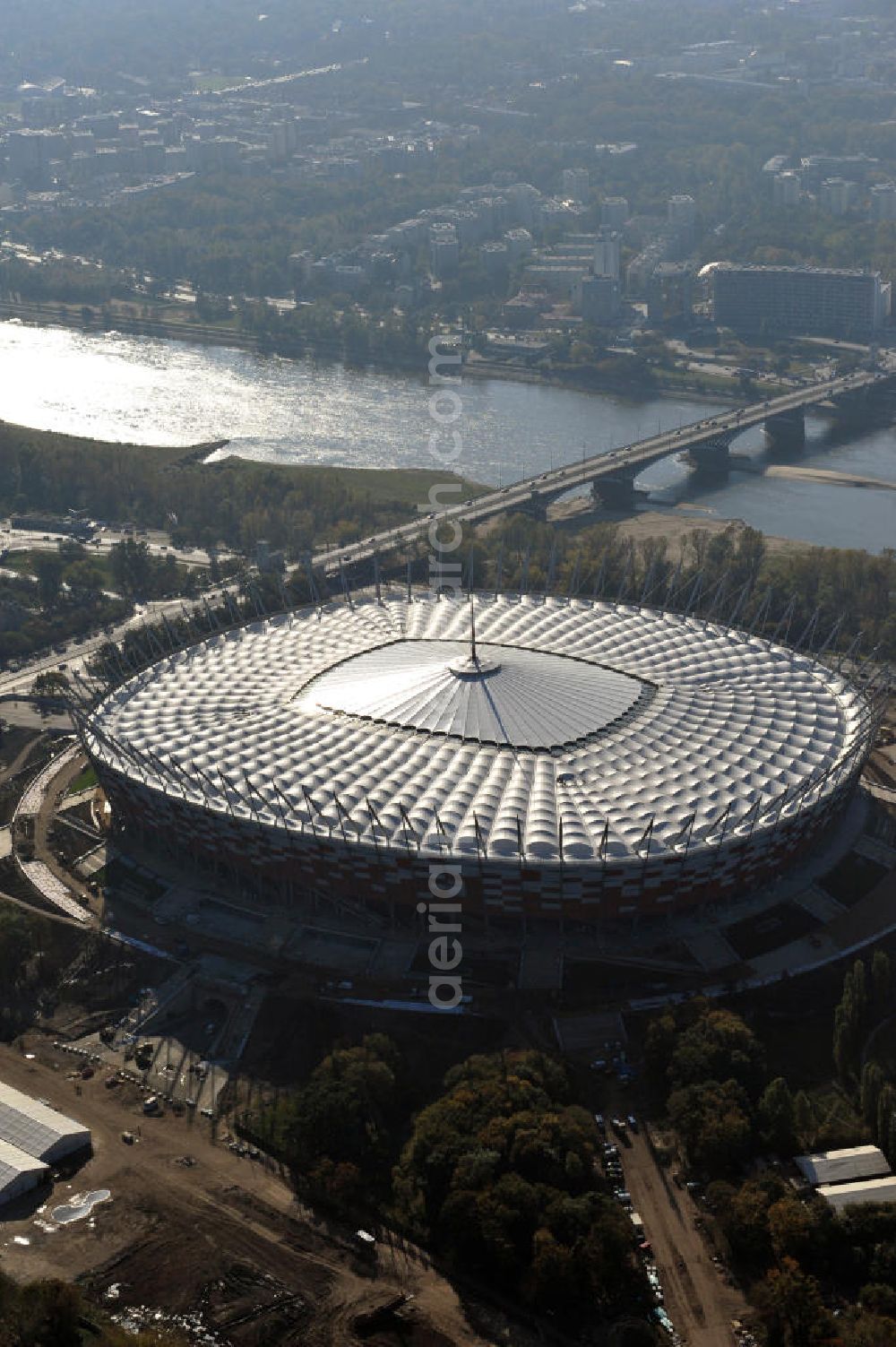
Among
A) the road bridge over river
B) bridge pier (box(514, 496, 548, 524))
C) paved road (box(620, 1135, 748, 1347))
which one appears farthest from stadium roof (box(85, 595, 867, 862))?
bridge pier (box(514, 496, 548, 524))

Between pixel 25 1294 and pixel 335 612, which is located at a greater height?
pixel 335 612

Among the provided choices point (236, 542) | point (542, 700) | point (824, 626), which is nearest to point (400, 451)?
point (236, 542)

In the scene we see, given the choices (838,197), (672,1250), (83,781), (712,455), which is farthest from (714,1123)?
(838,197)

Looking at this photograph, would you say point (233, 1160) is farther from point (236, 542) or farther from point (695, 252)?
point (695, 252)

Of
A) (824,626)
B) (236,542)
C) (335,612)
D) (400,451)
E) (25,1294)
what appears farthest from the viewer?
(400,451)

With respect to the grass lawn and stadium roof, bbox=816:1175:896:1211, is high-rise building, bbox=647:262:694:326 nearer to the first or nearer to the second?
the grass lawn

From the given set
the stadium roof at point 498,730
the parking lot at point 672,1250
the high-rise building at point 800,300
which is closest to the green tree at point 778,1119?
the parking lot at point 672,1250
